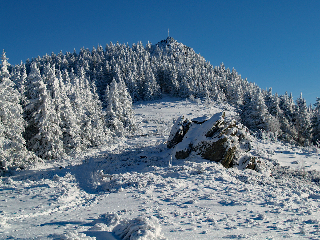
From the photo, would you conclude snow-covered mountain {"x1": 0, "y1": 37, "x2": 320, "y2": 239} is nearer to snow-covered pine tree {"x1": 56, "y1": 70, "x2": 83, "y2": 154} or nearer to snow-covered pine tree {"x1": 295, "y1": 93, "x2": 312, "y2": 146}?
snow-covered pine tree {"x1": 56, "y1": 70, "x2": 83, "y2": 154}

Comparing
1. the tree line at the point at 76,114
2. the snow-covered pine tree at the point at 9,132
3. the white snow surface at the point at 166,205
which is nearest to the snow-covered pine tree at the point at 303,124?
the tree line at the point at 76,114

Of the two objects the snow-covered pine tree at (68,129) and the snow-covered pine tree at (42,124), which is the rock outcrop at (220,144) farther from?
the snow-covered pine tree at (68,129)

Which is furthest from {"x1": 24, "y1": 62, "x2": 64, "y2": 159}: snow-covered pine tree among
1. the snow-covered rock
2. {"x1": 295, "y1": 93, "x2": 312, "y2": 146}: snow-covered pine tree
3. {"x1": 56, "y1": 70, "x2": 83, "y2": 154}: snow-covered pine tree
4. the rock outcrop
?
{"x1": 295, "y1": 93, "x2": 312, "y2": 146}: snow-covered pine tree

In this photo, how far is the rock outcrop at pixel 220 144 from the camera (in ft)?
51.4

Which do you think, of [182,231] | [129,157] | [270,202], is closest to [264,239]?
[182,231]

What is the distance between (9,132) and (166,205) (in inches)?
683

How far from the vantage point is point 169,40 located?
612 ft

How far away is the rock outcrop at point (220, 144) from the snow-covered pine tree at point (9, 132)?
14.3 m

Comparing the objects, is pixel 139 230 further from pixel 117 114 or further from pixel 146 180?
pixel 117 114

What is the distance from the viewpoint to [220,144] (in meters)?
15.7

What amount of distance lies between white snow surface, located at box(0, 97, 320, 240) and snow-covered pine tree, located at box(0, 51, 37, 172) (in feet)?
5.85

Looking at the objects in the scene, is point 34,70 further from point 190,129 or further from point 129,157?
point 190,129

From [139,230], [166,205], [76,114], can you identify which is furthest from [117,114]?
[139,230]

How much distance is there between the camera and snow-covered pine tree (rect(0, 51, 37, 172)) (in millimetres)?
17606
